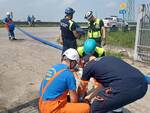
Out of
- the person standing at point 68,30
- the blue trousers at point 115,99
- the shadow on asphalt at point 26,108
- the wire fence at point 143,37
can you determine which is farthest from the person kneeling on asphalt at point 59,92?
the wire fence at point 143,37

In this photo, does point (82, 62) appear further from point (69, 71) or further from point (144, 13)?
point (144, 13)

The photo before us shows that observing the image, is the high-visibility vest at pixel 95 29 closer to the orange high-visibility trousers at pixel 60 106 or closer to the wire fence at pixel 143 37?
the wire fence at pixel 143 37

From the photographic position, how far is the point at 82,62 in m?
6.88

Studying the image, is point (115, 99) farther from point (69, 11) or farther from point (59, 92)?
point (69, 11)

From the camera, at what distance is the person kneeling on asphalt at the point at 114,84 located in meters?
5.18

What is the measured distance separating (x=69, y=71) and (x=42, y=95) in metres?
0.54

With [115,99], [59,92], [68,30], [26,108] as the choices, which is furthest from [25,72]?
[115,99]

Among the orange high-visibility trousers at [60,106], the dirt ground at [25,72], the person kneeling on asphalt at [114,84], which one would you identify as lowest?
the dirt ground at [25,72]

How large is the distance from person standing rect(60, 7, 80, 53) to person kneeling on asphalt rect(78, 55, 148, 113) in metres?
3.82

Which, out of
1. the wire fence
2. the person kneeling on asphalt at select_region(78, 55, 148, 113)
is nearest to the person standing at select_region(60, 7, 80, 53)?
the person kneeling on asphalt at select_region(78, 55, 148, 113)

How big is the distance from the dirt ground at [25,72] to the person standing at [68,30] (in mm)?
1375

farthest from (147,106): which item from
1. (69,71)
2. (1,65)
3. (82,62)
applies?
(1,65)

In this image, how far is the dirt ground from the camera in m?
8.16

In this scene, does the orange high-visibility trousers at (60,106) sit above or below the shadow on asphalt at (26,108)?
above
